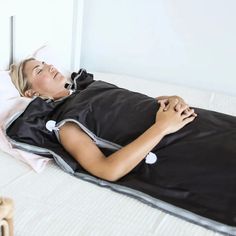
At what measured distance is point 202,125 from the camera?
1343 millimetres

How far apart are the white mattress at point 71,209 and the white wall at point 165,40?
1003 mm

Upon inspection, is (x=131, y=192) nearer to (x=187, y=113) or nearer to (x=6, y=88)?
(x=187, y=113)

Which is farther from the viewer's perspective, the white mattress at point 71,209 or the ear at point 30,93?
the ear at point 30,93

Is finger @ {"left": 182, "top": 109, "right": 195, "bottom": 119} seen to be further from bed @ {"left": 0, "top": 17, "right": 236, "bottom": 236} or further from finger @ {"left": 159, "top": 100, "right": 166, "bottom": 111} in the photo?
bed @ {"left": 0, "top": 17, "right": 236, "bottom": 236}

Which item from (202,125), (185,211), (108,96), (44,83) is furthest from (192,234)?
(44,83)

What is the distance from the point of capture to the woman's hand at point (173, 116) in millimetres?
1290

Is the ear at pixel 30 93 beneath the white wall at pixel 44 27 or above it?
beneath

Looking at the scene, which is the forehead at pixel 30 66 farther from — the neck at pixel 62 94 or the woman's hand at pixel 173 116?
the woman's hand at pixel 173 116

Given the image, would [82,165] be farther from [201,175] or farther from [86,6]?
[86,6]

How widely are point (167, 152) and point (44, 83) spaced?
563 millimetres

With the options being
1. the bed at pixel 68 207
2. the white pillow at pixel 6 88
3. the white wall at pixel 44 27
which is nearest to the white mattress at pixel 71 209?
the bed at pixel 68 207

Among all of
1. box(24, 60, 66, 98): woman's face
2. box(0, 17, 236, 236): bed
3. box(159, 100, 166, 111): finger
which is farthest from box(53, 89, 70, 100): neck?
box(159, 100, 166, 111): finger

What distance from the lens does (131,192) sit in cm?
121

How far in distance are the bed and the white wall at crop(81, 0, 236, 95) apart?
0.95 meters
